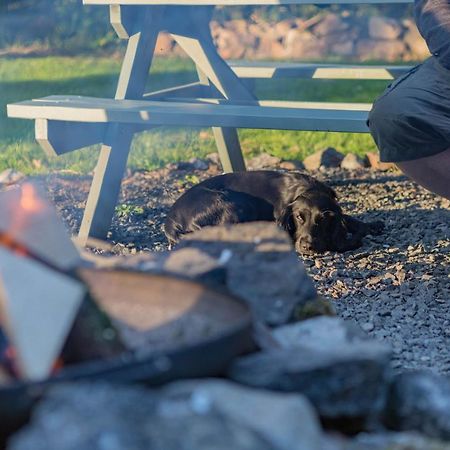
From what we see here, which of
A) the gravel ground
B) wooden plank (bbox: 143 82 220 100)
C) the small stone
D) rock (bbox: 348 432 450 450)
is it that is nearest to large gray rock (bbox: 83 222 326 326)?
rock (bbox: 348 432 450 450)

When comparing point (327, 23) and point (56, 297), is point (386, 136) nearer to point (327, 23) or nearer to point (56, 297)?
point (56, 297)

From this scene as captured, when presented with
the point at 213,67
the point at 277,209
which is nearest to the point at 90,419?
the point at 277,209

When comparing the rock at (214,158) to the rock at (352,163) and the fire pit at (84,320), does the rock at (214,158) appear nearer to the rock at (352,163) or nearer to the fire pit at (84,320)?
the rock at (352,163)

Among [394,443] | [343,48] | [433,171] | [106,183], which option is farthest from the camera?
[343,48]

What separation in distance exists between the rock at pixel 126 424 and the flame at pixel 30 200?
0.66 metres

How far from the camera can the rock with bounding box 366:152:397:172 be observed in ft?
20.1

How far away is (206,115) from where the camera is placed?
167 inches

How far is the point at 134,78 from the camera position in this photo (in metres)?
4.96

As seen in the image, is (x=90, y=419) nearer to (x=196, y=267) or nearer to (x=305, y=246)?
(x=196, y=267)

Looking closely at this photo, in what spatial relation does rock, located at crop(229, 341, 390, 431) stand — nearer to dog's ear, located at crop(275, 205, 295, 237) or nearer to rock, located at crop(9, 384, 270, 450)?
rock, located at crop(9, 384, 270, 450)

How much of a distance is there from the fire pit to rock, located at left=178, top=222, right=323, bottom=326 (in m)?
0.17

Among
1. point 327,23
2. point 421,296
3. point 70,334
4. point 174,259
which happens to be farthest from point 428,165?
point 327,23

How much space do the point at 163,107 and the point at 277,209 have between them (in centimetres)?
91

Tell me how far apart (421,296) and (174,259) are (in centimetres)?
199
